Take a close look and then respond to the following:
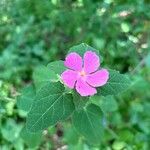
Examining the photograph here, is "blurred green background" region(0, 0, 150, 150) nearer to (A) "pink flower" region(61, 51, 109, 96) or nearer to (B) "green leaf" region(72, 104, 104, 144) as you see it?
(B) "green leaf" region(72, 104, 104, 144)

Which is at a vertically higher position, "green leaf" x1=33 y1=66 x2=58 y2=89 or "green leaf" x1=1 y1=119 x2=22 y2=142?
"green leaf" x1=33 y1=66 x2=58 y2=89

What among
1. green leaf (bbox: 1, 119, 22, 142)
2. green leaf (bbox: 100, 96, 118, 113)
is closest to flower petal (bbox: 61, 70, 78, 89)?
green leaf (bbox: 100, 96, 118, 113)

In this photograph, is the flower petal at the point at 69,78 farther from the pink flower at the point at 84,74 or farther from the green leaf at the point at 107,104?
the green leaf at the point at 107,104

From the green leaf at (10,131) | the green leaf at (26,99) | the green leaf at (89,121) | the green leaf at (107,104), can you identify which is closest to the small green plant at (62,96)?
the green leaf at (89,121)

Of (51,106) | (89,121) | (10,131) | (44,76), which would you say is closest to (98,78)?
(51,106)

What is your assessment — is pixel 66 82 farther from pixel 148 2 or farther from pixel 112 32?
pixel 148 2

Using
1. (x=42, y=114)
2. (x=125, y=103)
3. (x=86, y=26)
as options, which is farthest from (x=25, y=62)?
(x=42, y=114)
